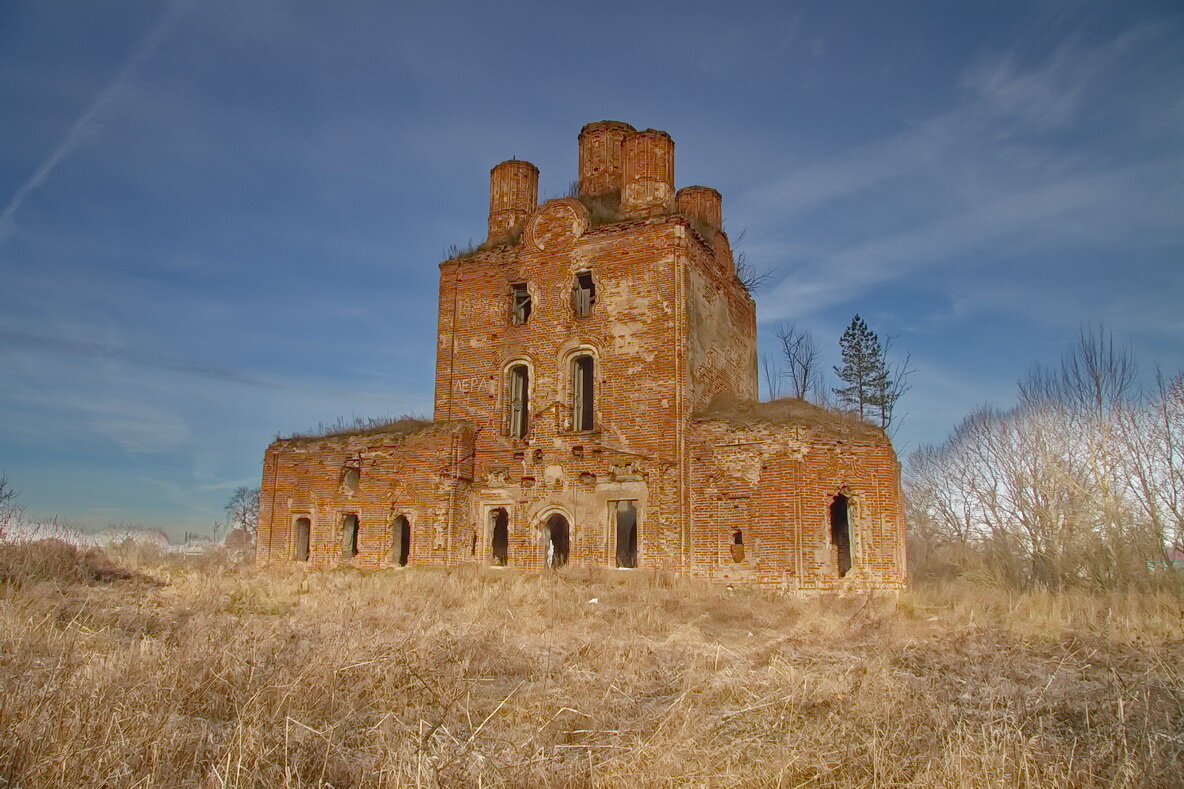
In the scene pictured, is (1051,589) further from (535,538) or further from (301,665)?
(301,665)

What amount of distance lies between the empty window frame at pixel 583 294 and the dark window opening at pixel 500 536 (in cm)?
518

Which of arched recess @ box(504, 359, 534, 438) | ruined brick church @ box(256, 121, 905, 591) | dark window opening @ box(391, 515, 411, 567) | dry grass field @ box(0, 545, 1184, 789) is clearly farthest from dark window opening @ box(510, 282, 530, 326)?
dry grass field @ box(0, 545, 1184, 789)

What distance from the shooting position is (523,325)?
19047 millimetres

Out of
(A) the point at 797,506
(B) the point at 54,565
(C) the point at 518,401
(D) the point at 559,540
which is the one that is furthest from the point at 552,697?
(D) the point at 559,540

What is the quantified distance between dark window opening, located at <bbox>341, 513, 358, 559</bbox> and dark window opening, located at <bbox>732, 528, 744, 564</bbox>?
925cm

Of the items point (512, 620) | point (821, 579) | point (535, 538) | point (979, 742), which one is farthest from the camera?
point (535, 538)

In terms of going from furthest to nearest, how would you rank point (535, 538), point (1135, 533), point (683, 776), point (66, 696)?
point (1135, 533)
point (535, 538)
point (66, 696)
point (683, 776)

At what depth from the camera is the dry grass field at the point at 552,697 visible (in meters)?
4.00

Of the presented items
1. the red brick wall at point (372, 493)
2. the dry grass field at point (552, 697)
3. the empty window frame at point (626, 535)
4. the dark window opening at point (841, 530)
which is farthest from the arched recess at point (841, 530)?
the red brick wall at point (372, 493)

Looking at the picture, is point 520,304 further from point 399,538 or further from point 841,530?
point 841,530

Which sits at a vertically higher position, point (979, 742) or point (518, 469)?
point (518, 469)

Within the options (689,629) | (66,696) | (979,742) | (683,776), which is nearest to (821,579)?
(689,629)

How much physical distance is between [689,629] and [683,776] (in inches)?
263

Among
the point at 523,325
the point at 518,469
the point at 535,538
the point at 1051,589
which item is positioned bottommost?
the point at 1051,589
